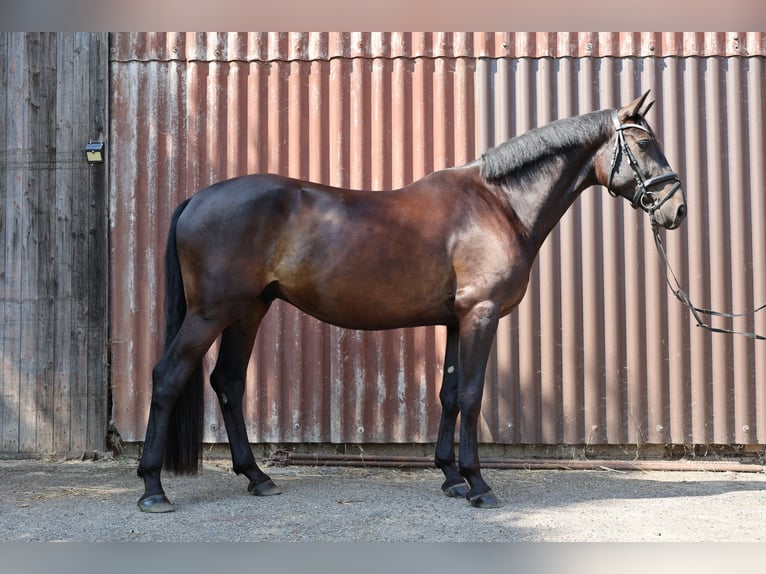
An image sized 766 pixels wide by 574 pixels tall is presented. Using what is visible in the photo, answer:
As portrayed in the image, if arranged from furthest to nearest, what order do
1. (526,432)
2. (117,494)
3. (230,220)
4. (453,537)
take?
(526,432) < (117,494) < (230,220) < (453,537)

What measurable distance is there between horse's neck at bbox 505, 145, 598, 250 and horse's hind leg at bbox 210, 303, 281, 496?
1811 millimetres

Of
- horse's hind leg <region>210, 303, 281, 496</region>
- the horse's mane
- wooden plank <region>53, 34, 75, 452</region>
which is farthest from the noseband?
wooden plank <region>53, 34, 75, 452</region>

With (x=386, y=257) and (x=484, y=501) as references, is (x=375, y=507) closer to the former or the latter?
(x=484, y=501)

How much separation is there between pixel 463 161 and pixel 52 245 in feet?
11.5

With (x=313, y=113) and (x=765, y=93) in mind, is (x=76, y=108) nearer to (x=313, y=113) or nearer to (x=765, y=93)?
(x=313, y=113)

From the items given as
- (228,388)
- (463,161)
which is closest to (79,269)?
(228,388)

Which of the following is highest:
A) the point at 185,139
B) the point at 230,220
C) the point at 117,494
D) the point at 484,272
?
the point at 185,139

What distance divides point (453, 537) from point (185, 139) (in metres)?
4.05

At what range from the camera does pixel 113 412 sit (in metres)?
6.12

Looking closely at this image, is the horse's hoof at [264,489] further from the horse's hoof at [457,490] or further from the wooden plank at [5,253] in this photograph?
the wooden plank at [5,253]

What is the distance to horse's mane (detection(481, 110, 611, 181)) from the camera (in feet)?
15.7

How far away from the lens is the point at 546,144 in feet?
15.7

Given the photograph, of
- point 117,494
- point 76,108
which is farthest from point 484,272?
point 76,108

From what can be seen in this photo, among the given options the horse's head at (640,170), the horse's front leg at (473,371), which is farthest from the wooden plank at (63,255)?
the horse's head at (640,170)
